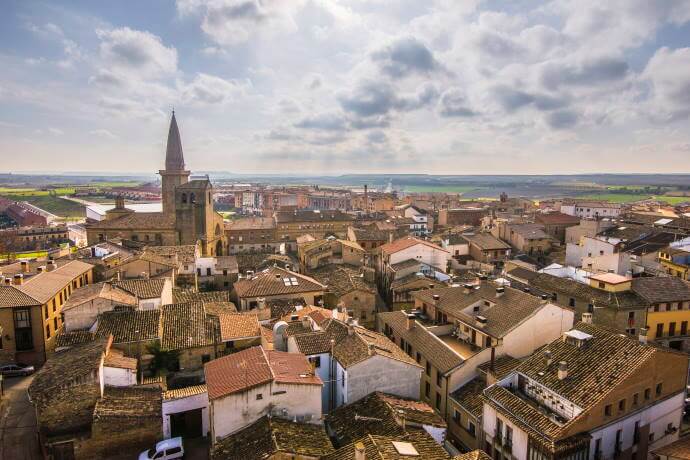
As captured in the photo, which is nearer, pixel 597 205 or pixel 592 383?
pixel 592 383

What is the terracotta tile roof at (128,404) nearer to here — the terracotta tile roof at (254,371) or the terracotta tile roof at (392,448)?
the terracotta tile roof at (254,371)

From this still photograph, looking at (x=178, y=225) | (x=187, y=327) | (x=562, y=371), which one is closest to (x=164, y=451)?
(x=187, y=327)

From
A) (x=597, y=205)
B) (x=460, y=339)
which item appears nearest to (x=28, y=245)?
(x=460, y=339)

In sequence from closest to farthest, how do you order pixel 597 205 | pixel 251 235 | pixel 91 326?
pixel 91 326, pixel 251 235, pixel 597 205

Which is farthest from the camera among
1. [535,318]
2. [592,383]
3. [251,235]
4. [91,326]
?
[251,235]

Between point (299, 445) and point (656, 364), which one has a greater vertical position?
point (656, 364)

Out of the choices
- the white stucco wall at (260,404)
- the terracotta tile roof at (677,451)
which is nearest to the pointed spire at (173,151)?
the white stucco wall at (260,404)

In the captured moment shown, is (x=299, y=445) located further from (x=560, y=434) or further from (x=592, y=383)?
(x=592, y=383)
